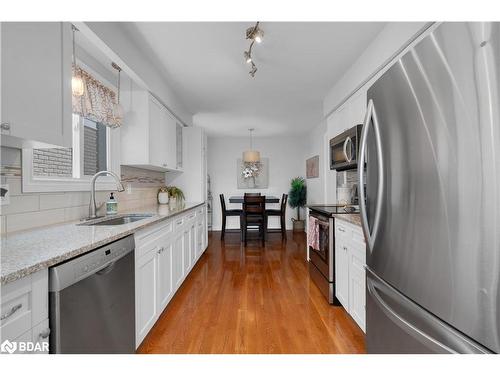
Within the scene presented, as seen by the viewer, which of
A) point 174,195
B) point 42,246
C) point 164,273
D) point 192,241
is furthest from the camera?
point 174,195

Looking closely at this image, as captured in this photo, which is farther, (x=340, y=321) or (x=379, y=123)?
(x=340, y=321)

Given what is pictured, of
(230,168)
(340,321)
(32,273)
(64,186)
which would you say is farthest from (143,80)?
(230,168)

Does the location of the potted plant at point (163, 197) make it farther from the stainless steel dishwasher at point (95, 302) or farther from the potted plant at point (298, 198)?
Result: the potted plant at point (298, 198)

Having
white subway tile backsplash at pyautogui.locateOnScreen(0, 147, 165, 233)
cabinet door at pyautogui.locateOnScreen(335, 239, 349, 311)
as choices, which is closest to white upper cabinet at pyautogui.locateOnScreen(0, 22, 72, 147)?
white subway tile backsplash at pyautogui.locateOnScreen(0, 147, 165, 233)

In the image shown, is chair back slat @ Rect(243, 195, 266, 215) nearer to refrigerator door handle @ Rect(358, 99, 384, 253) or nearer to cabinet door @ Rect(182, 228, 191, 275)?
cabinet door @ Rect(182, 228, 191, 275)

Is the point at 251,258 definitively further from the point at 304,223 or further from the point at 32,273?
the point at 32,273

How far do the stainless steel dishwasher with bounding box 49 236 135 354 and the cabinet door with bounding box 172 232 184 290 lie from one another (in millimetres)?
913

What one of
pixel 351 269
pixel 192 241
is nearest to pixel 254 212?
pixel 192 241

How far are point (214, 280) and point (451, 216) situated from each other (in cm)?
269

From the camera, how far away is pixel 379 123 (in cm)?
117

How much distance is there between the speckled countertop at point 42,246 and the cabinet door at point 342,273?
163 centimetres

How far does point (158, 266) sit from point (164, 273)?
0.65 ft

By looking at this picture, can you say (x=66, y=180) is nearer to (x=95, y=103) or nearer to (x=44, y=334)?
(x=95, y=103)

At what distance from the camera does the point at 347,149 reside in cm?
248
